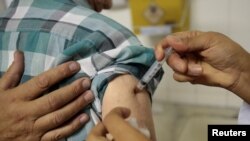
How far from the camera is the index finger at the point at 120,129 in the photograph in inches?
21.3

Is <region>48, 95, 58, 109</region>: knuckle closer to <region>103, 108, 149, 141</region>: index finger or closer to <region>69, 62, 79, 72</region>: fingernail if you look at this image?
<region>69, 62, 79, 72</region>: fingernail

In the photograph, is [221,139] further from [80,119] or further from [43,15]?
[43,15]

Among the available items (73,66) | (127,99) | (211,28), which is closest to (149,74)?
(127,99)

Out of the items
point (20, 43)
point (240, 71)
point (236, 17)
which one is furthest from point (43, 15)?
point (236, 17)

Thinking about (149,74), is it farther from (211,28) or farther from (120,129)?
(211,28)

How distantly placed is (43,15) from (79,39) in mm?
140

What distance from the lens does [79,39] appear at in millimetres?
830

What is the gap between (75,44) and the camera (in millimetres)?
817

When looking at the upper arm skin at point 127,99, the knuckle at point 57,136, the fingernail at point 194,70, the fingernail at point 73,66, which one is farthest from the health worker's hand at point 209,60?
the knuckle at point 57,136

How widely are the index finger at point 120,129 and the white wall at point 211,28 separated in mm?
1294

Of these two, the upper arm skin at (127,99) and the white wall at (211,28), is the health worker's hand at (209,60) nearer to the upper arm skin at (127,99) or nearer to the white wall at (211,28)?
the upper arm skin at (127,99)

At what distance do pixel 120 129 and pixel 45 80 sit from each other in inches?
12.2

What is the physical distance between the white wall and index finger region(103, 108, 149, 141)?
1294 mm

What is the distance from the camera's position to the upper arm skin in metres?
0.79
